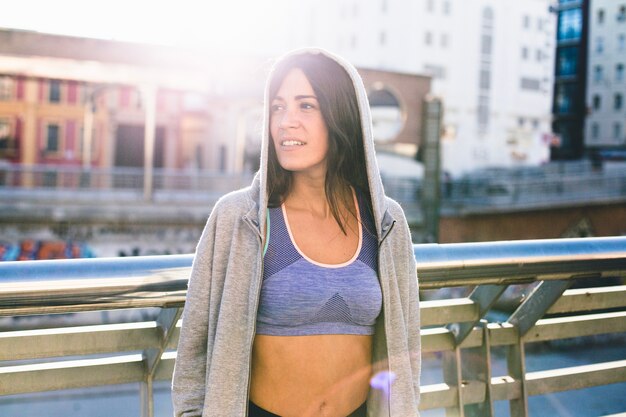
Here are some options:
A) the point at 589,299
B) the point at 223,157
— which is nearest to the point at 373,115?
the point at 223,157

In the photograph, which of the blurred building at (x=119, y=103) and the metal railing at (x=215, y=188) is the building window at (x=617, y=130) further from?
the blurred building at (x=119, y=103)

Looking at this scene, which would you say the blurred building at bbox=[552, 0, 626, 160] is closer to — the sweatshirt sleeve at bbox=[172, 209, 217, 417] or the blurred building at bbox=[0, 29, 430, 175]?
the blurred building at bbox=[0, 29, 430, 175]

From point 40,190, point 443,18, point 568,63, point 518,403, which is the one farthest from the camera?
point 568,63

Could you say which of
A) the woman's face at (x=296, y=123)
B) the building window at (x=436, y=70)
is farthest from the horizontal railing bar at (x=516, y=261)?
the building window at (x=436, y=70)

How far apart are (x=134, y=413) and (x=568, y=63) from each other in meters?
61.9

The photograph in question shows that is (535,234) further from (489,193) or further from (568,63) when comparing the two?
(568,63)

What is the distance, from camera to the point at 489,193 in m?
27.8

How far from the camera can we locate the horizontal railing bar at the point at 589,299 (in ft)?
8.55

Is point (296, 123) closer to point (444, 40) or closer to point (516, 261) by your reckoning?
point (516, 261)

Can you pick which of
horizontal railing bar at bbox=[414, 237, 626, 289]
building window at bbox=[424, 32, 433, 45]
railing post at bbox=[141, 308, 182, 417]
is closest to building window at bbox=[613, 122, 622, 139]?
building window at bbox=[424, 32, 433, 45]

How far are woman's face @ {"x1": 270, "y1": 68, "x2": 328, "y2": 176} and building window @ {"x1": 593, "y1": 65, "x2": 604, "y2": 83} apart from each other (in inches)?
2491

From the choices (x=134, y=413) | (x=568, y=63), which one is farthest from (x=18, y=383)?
(x=568, y=63)

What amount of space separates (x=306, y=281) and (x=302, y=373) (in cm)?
27

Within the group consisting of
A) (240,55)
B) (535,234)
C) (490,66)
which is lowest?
(535,234)
